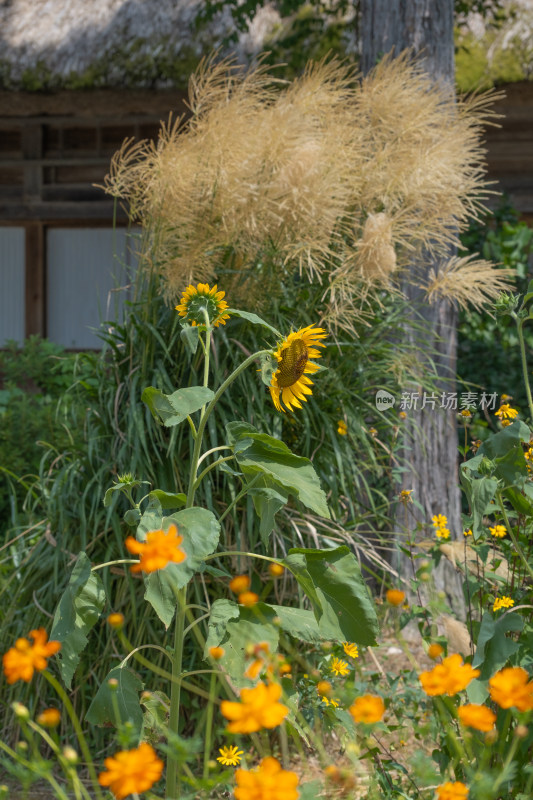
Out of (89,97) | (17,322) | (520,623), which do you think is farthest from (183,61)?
(520,623)

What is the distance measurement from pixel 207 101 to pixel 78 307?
455 cm

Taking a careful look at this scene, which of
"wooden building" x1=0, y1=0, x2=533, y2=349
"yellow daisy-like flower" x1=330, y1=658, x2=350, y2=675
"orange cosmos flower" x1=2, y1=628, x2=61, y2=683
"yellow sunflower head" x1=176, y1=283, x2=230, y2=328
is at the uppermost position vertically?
"wooden building" x1=0, y1=0, x2=533, y2=349

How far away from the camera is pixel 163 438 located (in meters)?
2.00

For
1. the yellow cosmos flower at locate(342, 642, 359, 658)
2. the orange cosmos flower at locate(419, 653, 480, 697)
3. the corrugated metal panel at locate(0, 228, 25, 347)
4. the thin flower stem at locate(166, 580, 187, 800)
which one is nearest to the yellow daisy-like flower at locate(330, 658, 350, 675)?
the yellow cosmos flower at locate(342, 642, 359, 658)

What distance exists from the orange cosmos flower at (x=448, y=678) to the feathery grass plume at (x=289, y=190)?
1253 mm

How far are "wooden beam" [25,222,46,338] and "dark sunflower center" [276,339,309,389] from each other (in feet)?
17.1

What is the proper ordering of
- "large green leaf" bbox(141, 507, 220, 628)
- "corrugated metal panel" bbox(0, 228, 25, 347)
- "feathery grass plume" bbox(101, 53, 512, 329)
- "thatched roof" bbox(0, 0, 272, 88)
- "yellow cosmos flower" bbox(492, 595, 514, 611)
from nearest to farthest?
"large green leaf" bbox(141, 507, 220, 628) < "yellow cosmos flower" bbox(492, 595, 514, 611) < "feathery grass plume" bbox(101, 53, 512, 329) < "thatched roof" bbox(0, 0, 272, 88) < "corrugated metal panel" bbox(0, 228, 25, 347)

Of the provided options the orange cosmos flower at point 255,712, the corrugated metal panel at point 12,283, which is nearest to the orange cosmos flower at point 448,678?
the orange cosmos flower at point 255,712

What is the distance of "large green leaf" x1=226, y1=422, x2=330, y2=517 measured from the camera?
1312mm

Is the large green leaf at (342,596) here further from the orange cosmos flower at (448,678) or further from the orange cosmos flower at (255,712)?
the orange cosmos flower at (255,712)

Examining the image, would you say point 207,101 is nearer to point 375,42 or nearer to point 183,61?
point 375,42

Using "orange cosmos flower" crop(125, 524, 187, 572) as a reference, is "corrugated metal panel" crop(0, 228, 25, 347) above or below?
above

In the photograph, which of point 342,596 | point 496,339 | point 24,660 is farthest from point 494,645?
point 496,339

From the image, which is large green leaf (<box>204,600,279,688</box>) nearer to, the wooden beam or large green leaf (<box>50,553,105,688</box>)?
large green leaf (<box>50,553,105,688</box>)
